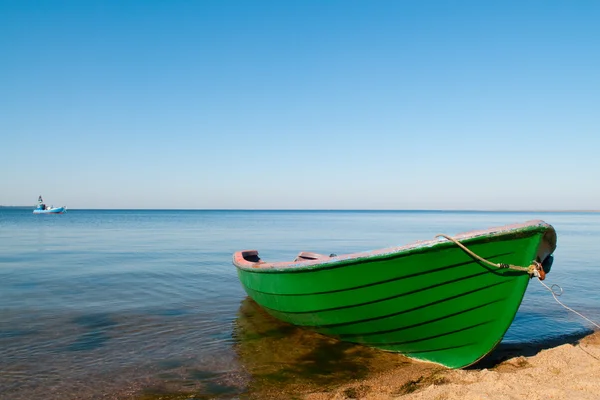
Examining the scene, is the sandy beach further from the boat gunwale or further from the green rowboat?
the boat gunwale

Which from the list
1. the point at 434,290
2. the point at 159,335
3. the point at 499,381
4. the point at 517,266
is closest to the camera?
the point at 499,381

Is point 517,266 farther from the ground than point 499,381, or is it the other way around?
point 517,266

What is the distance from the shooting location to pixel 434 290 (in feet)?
16.8

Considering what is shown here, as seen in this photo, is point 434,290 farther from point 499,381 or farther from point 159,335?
point 159,335

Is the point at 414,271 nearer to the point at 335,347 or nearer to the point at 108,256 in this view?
the point at 335,347

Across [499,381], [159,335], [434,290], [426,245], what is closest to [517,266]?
[434,290]

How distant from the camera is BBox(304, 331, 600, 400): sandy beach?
4371mm

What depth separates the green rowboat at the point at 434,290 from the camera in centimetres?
479

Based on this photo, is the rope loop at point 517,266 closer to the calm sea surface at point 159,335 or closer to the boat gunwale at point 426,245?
the boat gunwale at point 426,245

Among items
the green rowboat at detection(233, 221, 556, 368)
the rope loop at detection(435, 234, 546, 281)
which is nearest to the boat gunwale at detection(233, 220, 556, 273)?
the green rowboat at detection(233, 221, 556, 368)

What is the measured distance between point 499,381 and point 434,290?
1.15 m

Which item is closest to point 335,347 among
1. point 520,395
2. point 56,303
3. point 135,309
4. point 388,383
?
point 388,383

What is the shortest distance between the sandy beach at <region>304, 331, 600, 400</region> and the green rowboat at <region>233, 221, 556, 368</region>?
387mm

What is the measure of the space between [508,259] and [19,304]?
9.94m
